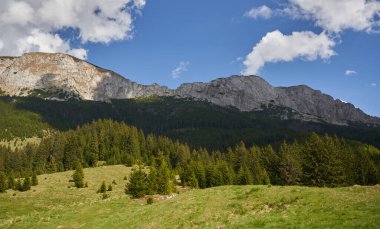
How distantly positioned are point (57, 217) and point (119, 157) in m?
89.4

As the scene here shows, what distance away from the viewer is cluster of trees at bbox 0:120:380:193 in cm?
8975

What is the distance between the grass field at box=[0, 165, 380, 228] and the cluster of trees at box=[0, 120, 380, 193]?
929 inches

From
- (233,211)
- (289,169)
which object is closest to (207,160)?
(289,169)

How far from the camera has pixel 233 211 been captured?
3541cm

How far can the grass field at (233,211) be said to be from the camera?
86.2 feet

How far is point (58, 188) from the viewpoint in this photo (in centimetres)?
8300

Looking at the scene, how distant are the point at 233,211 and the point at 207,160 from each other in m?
117

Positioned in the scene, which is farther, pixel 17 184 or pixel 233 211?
pixel 17 184

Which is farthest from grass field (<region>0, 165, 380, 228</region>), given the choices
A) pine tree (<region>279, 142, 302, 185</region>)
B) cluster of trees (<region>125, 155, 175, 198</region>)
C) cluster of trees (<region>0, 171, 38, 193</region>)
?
pine tree (<region>279, 142, 302, 185</region>)

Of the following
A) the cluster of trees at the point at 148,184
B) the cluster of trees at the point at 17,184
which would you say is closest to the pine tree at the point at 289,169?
the cluster of trees at the point at 148,184

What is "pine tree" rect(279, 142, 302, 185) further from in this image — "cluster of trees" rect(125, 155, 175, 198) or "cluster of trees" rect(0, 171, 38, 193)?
"cluster of trees" rect(0, 171, 38, 193)

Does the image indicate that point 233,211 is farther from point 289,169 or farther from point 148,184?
point 289,169

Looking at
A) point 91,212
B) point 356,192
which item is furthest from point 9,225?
point 356,192

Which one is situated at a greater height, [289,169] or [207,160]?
[207,160]
